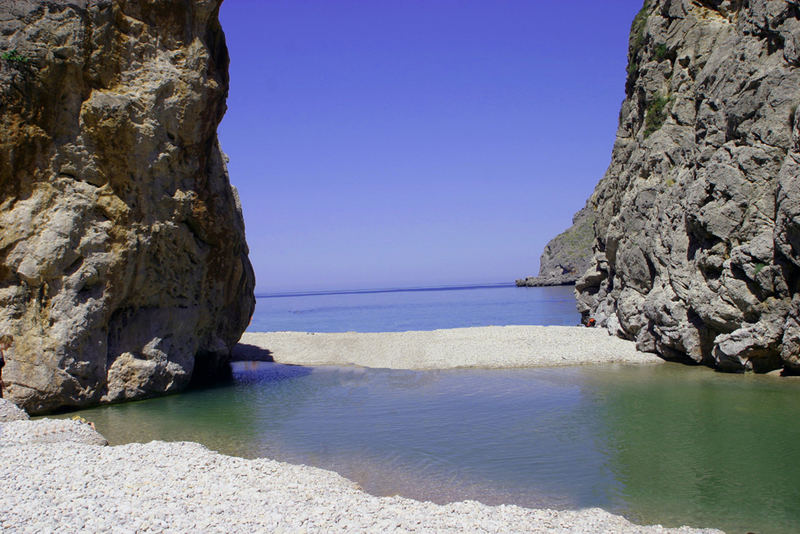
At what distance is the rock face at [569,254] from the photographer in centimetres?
10944

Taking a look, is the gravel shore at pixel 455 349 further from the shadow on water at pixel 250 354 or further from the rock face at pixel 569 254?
the rock face at pixel 569 254

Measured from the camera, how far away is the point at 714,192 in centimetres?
2003

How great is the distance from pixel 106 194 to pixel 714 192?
66.9ft

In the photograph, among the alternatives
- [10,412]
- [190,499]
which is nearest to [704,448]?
[190,499]

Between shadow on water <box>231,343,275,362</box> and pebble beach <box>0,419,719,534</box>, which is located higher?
pebble beach <box>0,419,719,534</box>

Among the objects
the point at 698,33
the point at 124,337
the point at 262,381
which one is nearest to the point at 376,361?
the point at 262,381

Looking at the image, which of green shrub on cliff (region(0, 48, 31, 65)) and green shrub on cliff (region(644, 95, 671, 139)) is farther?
green shrub on cliff (region(644, 95, 671, 139))

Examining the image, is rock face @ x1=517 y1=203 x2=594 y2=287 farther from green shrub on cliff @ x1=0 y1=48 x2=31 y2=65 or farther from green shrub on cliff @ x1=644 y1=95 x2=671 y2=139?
green shrub on cliff @ x1=0 y1=48 x2=31 y2=65

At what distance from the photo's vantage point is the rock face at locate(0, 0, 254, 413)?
53.9ft

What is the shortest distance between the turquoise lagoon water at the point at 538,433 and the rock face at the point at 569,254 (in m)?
89.0

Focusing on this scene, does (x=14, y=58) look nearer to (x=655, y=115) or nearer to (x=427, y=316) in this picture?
(x=655, y=115)

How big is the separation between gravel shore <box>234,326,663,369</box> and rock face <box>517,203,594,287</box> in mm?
79562

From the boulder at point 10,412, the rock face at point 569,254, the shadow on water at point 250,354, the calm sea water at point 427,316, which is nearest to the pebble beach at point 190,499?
the boulder at point 10,412

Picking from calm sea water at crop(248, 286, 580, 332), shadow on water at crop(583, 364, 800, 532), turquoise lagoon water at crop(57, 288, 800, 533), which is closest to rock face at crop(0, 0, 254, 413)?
turquoise lagoon water at crop(57, 288, 800, 533)
